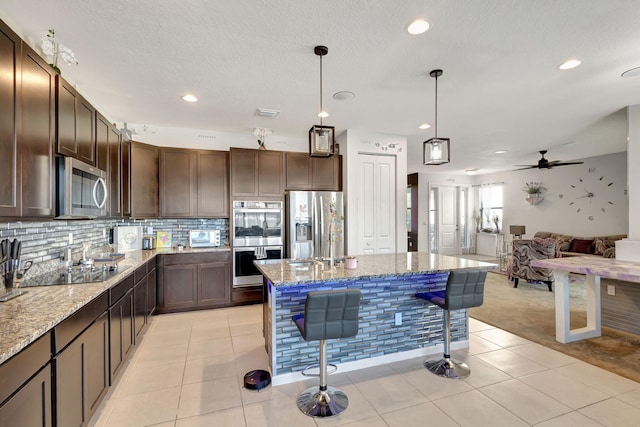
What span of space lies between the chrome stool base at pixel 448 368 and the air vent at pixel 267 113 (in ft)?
10.9

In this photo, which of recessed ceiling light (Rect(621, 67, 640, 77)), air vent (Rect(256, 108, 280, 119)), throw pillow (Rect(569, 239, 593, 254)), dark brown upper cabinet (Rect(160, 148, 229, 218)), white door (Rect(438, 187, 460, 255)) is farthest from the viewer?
white door (Rect(438, 187, 460, 255))

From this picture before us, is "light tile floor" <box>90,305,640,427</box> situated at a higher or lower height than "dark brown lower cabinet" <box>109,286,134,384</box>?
lower

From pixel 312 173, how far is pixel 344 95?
65.7 inches

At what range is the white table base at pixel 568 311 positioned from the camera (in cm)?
325

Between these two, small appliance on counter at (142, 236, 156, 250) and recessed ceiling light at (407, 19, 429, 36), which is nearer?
recessed ceiling light at (407, 19, 429, 36)

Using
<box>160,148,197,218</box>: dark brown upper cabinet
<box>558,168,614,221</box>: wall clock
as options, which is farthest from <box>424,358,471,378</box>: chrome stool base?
<box>558,168,614,221</box>: wall clock

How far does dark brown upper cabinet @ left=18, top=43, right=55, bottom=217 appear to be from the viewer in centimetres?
173

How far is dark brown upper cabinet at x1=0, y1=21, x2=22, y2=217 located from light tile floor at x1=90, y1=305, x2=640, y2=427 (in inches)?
60.5

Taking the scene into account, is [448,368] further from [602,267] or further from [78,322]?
[78,322]

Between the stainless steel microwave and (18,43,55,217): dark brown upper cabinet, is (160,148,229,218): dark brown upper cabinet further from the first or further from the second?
(18,43,55,217): dark brown upper cabinet

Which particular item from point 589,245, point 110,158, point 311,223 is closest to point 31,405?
point 110,158

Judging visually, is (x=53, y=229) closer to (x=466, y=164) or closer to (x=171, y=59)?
(x=171, y=59)

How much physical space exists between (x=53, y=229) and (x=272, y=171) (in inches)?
106

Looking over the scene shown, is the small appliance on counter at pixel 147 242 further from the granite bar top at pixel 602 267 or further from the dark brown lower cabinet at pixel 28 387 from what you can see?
the granite bar top at pixel 602 267
